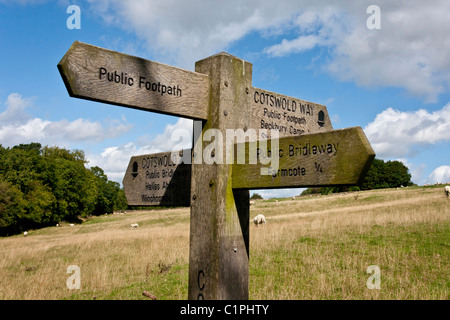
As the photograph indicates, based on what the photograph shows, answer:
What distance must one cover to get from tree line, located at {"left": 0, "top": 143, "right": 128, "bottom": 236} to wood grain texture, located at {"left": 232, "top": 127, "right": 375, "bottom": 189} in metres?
47.3

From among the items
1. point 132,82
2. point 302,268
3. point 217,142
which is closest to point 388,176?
point 302,268

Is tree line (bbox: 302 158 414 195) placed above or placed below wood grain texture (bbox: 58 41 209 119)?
above

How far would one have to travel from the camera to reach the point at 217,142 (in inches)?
109

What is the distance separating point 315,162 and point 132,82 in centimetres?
140

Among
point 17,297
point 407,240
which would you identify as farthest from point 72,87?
point 407,240

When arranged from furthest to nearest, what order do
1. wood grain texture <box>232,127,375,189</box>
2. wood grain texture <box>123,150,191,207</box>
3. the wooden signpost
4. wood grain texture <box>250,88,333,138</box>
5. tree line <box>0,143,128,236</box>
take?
1. tree line <box>0,143,128,236</box>
2. wood grain texture <box>123,150,191,207</box>
3. wood grain texture <box>250,88,333,138</box>
4. the wooden signpost
5. wood grain texture <box>232,127,375,189</box>

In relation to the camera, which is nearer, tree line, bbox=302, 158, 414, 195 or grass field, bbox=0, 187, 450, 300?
grass field, bbox=0, 187, 450, 300

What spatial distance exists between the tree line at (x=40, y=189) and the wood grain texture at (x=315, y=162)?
155 feet

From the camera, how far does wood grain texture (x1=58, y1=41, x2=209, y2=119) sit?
2305 mm

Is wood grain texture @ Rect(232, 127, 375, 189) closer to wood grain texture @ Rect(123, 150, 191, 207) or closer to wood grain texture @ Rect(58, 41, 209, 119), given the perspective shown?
wood grain texture @ Rect(58, 41, 209, 119)

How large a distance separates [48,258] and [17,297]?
835 centimetres

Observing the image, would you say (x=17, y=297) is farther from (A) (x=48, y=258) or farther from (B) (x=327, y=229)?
(B) (x=327, y=229)

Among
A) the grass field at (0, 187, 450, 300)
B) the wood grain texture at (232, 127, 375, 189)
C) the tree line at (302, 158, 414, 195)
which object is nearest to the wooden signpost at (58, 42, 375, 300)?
the wood grain texture at (232, 127, 375, 189)

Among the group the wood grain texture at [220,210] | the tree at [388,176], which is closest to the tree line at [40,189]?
the wood grain texture at [220,210]
